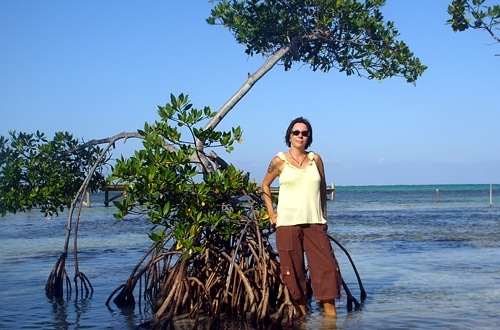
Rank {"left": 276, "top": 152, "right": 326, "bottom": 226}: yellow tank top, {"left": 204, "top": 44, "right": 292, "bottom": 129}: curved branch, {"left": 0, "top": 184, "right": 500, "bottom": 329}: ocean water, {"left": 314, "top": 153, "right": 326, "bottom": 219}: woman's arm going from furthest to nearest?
{"left": 204, "top": 44, "right": 292, "bottom": 129}: curved branch, {"left": 0, "top": 184, "right": 500, "bottom": 329}: ocean water, {"left": 314, "top": 153, "right": 326, "bottom": 219}: woman's arm, {"left": 276, "top": 152, "right": 326, "bottom": 226}: yellow tank top

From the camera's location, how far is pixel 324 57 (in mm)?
9875

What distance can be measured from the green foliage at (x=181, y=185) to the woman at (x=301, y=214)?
801 mm

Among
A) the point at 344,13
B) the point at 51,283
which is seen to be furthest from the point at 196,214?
the point at 344,13

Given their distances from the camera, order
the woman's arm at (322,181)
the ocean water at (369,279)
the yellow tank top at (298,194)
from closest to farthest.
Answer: the yellow tank top at (298,194) < the woman's arm at (322,181) < the ocean water at (369,279)

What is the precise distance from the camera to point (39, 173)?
8.56 metres

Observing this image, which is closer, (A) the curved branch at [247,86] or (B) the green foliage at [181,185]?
(B) the green foliage at [181,185]

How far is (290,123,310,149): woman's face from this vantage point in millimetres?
6023

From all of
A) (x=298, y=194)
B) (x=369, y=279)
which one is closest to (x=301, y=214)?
(x=298, y=194)

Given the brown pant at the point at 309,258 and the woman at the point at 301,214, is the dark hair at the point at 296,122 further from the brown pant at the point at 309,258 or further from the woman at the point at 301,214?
the brown pant at the point at 309,258

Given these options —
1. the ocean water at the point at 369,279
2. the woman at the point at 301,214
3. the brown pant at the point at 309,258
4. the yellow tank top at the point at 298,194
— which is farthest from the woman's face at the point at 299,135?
the ocean water at the point at 369,279

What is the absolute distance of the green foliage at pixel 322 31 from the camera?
30.0ft

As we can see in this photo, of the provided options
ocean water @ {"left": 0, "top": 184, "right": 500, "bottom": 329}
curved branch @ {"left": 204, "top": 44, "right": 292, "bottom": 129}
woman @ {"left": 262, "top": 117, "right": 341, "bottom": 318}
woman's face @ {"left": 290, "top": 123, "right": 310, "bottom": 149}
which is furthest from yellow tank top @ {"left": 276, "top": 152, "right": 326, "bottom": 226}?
curved branch @ {"left": 204, "top": 44, "right": 292, "bottom": 129}

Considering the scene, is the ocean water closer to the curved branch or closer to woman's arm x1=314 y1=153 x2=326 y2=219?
woman's arm x1=314 y1=153 x2=326 y2=219

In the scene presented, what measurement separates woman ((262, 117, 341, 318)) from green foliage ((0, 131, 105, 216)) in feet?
11.2
